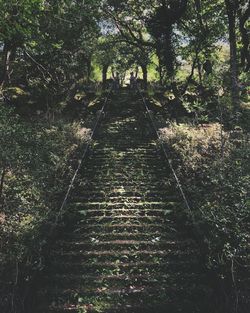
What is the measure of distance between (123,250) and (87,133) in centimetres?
791

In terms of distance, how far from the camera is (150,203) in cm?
1029

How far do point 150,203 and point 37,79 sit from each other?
13485 mm

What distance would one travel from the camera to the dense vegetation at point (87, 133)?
7785 mm

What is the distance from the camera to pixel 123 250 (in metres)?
8.38

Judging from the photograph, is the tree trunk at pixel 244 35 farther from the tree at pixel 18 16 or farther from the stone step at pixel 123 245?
the stone step at pixel 123 245

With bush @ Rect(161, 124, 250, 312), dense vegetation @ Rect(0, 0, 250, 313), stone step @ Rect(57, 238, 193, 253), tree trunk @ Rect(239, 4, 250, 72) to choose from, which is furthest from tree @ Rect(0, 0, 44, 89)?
tree trunk @ Rect(239, 4, 250, 72)

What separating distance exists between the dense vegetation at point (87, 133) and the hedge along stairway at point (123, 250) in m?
0.41

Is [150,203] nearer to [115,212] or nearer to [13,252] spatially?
[115,212]

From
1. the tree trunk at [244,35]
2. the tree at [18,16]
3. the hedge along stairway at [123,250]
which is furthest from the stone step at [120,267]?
the tree trunk at [244,35]

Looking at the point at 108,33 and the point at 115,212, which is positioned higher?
the point at 108,33

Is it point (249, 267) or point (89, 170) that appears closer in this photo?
point (249, 267)

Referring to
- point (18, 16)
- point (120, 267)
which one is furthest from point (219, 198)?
point (18, 16)

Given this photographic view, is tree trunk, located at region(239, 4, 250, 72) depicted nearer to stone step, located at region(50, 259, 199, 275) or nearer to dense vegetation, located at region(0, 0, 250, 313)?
dense vegetation, located at region(0, 0, 250, 313)

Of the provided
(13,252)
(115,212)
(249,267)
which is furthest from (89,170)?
(249,267)
